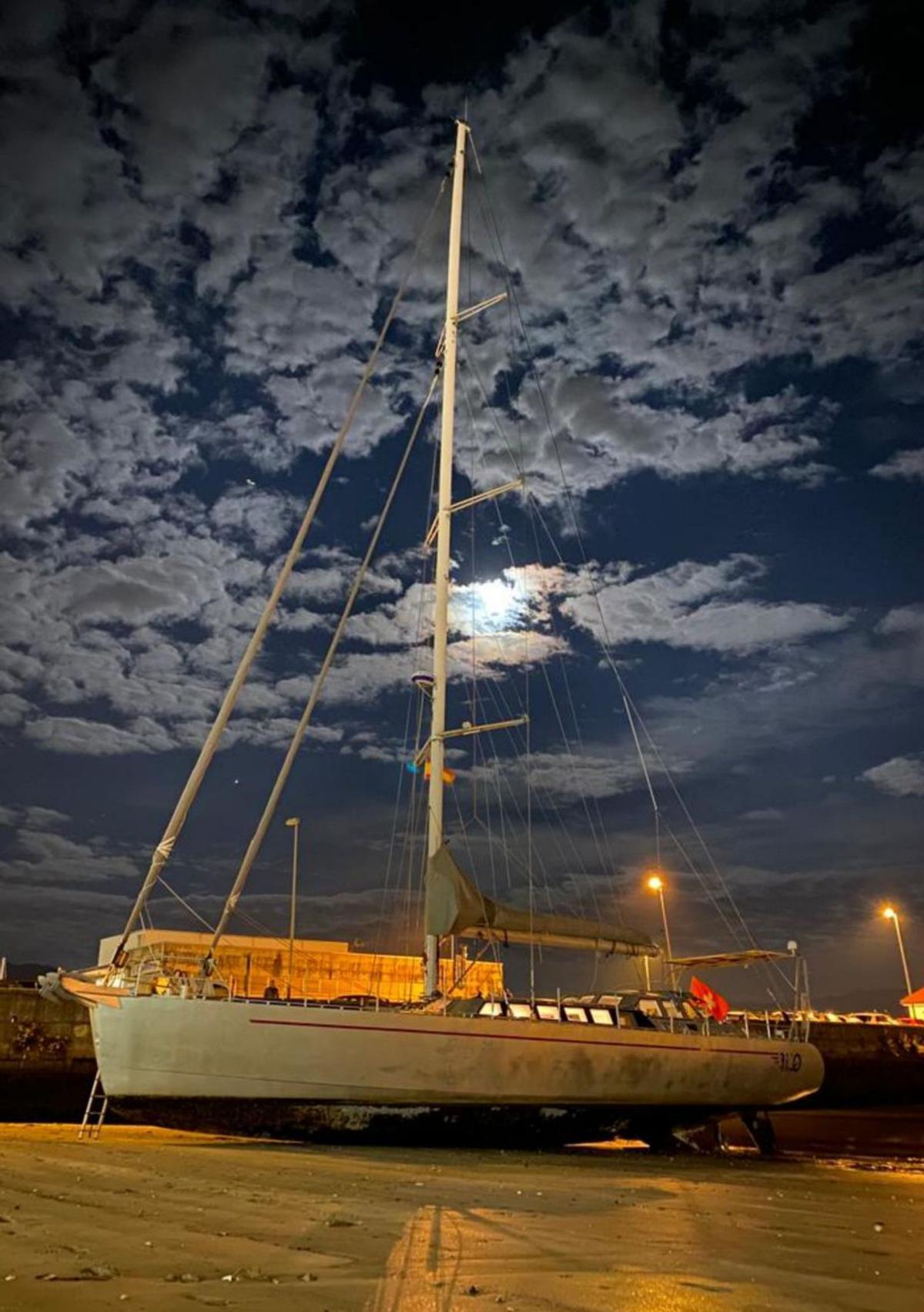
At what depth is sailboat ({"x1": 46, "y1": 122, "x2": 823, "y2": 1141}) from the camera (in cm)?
1509

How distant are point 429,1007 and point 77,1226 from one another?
453 inches

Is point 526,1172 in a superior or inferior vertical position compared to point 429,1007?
inferior

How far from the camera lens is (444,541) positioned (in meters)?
22.7

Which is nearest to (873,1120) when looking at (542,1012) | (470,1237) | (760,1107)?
(760,1107)

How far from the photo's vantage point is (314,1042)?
1548cm

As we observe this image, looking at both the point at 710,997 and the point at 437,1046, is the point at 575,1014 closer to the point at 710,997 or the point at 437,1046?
the point at 437,1046

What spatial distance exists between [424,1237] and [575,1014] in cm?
1239

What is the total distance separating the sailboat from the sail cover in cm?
4

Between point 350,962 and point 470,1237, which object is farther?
point 350,962

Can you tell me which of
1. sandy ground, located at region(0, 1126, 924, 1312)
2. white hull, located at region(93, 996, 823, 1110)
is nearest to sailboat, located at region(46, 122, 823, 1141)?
white hull, located at region(93, 996, 823, 1110)

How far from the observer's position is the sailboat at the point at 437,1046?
49.5 feet

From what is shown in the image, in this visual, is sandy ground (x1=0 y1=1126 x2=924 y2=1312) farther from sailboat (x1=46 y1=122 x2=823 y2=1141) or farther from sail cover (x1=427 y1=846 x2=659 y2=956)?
sail cover (x1=427 y1=846 x2=659 y2=956)

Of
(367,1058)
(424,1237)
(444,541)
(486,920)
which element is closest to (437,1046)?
(367,1058)

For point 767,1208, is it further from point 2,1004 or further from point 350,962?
point 350,962
